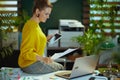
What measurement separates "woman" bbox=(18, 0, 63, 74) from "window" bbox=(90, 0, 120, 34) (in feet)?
7.39

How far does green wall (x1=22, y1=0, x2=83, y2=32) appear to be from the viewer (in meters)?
5.41

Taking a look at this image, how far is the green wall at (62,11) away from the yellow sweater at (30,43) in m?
2.45

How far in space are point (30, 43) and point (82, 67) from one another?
2.25ft

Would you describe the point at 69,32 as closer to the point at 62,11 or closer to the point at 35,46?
the point at 62,11

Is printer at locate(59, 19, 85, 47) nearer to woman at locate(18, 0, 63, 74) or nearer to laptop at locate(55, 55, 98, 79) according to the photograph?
woman at locate(18, 0, 63, 74)

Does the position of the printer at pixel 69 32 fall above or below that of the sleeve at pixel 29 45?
below

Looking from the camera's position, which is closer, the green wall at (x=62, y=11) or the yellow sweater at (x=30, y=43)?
the yellow sweater at (x=30, y=43)

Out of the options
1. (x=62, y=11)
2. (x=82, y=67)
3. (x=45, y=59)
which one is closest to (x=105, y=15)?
(x=62, y=11)

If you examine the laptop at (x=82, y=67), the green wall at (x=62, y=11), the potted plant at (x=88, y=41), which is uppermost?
the green wall at (x=62, y=11)

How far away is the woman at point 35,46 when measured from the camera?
2.87 metres

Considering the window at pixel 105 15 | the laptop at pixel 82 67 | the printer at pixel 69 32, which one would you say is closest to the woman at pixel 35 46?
the laptop at pixel 82 67

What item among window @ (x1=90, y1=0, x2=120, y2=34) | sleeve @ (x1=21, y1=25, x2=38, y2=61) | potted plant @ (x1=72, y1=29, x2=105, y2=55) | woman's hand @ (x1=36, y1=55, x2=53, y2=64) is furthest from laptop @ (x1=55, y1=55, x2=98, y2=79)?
window @ (x1=90, y1=0, x2=120, y2=34)

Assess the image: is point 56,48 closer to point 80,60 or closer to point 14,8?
point 14,8

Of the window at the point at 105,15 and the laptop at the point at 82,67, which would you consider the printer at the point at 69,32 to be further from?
the laptop at the point at 82,67
